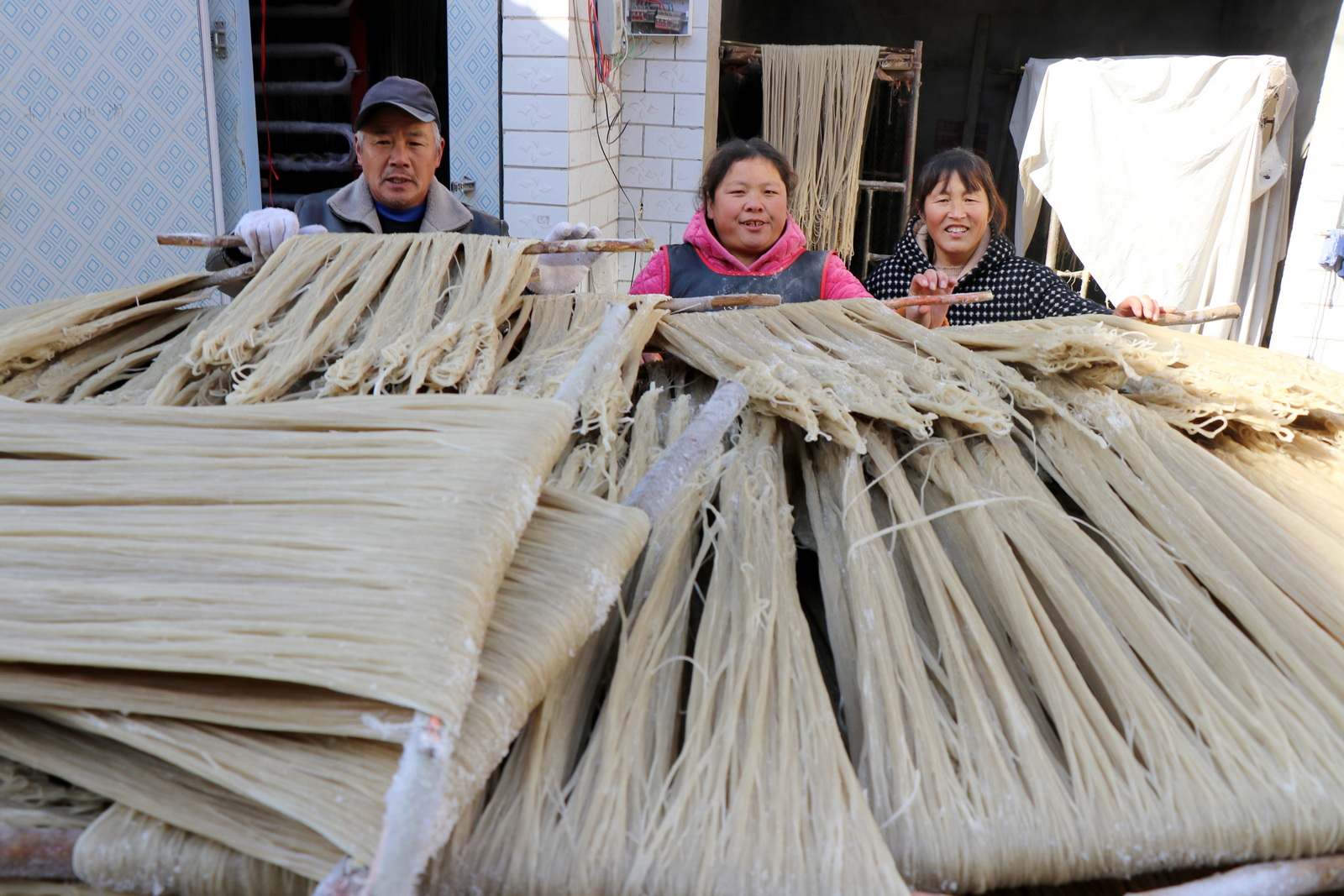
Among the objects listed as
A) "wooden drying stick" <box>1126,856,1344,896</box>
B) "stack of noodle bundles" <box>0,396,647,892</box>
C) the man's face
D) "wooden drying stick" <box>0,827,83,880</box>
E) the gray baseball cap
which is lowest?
"wooden drying stick" <box>1126,856,1344,896</box>

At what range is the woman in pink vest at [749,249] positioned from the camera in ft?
9.28

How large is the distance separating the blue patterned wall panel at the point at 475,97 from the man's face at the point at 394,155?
2.23 m

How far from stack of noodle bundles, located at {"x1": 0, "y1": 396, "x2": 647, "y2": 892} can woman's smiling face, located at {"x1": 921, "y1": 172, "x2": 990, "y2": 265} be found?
90.0 inches

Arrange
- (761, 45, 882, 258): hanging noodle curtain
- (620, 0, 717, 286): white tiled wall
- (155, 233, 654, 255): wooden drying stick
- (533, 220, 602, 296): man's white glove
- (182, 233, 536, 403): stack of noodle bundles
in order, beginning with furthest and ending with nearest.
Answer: (761, 45, 882, 258): hanging noodle curtain → (620, 0, 717, 286): white tiled wall → (533, 220, 602, 296): man's white glove → (155, 233, 654, 255): wooden drying stick → (182, 233, 536, 403): stack of noodle bundles

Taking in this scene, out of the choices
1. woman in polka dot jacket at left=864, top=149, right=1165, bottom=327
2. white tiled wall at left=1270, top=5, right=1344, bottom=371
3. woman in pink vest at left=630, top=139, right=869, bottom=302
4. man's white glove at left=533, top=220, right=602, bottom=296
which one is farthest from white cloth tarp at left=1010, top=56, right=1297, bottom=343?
man's white glove at left=533, top=220, right=602, bottom=296

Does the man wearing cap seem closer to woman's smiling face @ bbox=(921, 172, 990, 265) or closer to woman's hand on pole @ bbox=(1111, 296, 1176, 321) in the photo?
woman's smiling face @ bbox=(921, 172, 990, 265)

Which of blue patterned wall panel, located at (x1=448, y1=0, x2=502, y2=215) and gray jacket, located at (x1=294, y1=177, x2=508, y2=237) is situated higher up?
blue patterned wall panel, located at (x1=448, y1=0, x2=502, y2=215)

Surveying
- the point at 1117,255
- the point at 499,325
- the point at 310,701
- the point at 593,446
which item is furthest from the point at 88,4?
the point at 1117,255

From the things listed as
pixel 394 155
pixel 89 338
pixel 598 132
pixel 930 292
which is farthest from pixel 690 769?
pixel 598 132

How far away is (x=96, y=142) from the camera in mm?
4418

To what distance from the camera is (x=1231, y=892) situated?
2.50 ft

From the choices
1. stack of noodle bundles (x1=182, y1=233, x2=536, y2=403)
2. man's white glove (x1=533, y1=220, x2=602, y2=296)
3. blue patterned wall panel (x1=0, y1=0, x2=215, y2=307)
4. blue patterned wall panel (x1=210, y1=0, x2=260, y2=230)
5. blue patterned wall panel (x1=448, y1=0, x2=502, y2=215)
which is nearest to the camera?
stack of noodle bundles (x1=182, y1=233, x2=536, y2=403)

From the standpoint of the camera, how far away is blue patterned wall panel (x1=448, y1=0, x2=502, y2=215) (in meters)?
4.80

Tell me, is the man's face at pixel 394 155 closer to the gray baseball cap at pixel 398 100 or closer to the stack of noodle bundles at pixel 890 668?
the gray baseball cap at pixel 398 100
